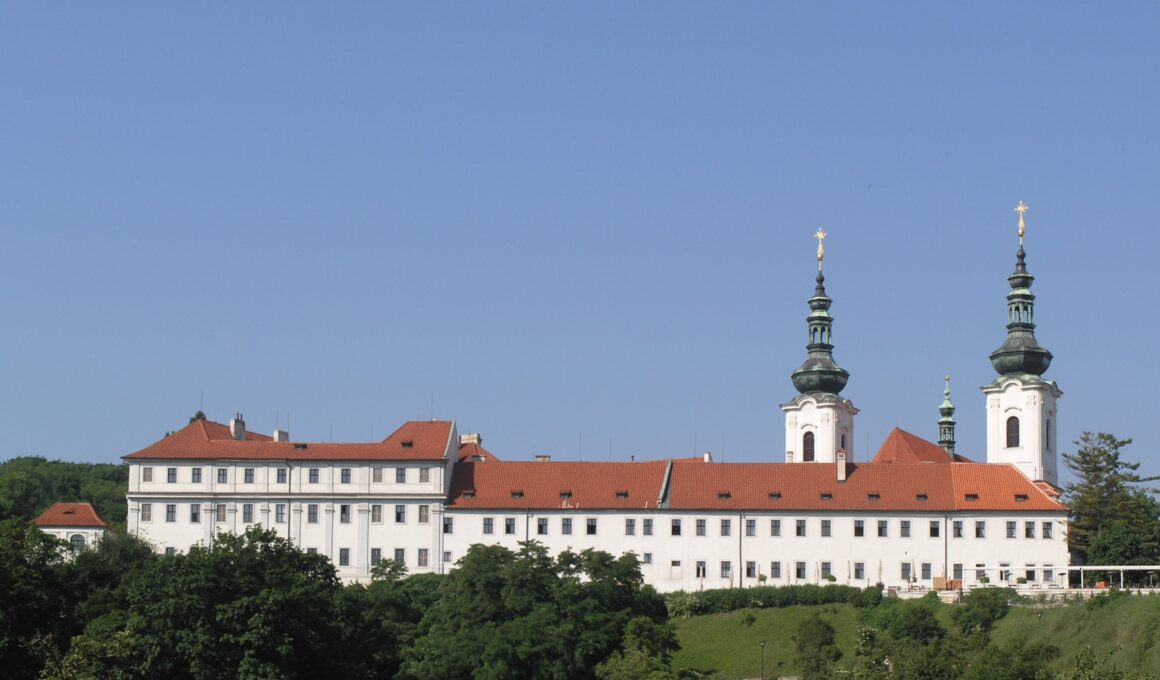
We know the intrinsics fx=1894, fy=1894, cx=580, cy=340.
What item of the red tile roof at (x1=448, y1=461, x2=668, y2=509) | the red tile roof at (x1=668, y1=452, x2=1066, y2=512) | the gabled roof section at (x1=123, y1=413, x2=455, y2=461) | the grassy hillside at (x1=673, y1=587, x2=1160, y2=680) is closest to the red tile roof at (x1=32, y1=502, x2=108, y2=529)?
the gabled roof section at (x1=123, y1=413, x2=455, y2=461)

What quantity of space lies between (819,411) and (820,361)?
3850mm

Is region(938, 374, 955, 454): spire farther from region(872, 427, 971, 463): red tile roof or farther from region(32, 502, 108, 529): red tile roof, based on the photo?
region(32, 502, 108, 529): red tile roof

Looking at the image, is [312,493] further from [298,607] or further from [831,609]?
[298,607]

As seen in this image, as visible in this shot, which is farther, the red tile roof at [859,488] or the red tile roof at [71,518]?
the red tile roof at [71,518]

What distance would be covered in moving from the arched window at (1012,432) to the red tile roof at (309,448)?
30831 mm

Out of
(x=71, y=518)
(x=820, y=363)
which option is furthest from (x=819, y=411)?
(x=71, y=518)

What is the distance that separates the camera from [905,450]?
108m

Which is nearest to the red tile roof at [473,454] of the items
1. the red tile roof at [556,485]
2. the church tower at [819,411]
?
the red tile roof at [556,485]

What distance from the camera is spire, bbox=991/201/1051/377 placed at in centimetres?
10481

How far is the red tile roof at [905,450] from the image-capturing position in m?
108

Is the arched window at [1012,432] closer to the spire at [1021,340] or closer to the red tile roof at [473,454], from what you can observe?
the spire at [1021,340]

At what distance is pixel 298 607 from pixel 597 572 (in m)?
Result: 17.3

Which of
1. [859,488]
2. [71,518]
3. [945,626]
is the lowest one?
[945,626]

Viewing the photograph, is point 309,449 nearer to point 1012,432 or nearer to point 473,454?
point 473,454
